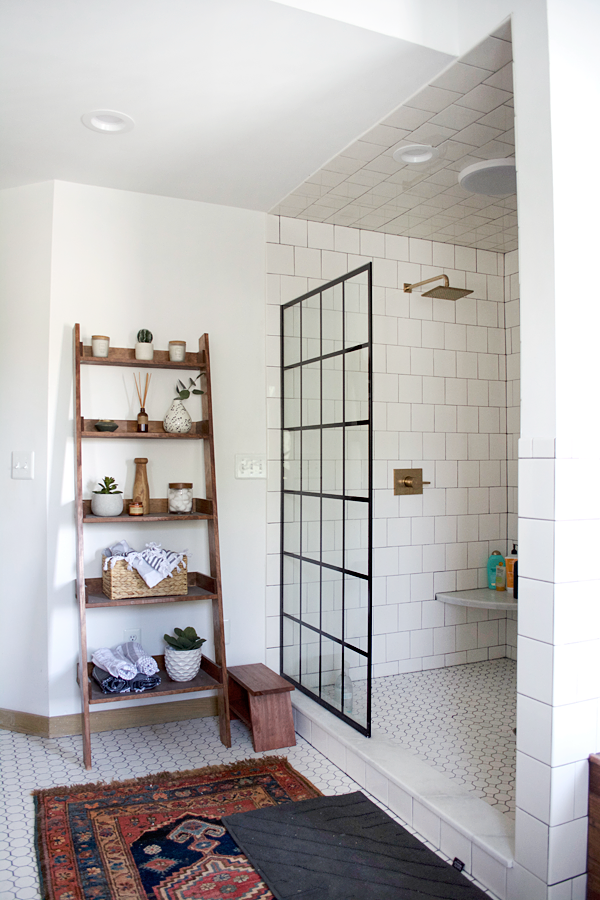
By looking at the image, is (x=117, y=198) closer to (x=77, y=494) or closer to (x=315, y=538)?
(x=77, y=494)

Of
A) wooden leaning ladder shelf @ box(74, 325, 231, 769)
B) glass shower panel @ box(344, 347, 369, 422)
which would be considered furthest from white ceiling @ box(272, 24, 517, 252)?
wooden leaning ladder shelf @ box(74, 325, 231, 769)

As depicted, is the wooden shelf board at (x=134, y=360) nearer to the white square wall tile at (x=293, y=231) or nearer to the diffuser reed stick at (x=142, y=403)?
the diffuser reed stick at (x=142, y=403)

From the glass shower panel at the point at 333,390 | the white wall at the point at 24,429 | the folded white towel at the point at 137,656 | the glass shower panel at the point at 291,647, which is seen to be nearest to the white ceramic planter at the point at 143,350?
the white wall at the point at 24,429

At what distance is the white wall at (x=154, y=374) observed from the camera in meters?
2.99

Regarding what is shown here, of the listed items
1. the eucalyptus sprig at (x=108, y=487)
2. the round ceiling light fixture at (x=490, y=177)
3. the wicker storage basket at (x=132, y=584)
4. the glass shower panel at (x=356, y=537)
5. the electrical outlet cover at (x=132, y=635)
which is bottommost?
the electrical outlet cover at (x=132, y=635)

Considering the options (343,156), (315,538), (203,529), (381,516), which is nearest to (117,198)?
(343,156)

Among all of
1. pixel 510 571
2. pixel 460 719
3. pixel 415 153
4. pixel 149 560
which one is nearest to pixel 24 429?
pixel 149 560

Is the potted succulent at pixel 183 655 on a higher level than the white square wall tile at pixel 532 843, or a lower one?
higher

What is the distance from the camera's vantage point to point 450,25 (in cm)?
204

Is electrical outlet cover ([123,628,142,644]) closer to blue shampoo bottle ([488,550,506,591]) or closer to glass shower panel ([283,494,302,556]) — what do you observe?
glass shower panel ([283,494,302,556])

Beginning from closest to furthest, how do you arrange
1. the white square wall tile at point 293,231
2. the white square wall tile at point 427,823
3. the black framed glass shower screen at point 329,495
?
the white square wall tile at point 427,823 < the black framed glass shower screen at point 329,495 < the white square wall tile at point 293,231

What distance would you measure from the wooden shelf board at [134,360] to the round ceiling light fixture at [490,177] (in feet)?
4.47

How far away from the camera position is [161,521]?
123 inches

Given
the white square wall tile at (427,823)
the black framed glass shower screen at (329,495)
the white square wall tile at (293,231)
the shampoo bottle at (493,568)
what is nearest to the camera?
the white square wall tile at (427,823)
